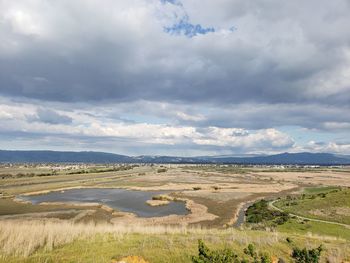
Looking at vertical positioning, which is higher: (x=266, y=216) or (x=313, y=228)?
(x=313, y=228)

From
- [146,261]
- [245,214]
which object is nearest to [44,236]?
[146,261]

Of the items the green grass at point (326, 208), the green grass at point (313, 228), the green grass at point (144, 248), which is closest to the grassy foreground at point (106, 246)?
the green grass at point (144, 248)

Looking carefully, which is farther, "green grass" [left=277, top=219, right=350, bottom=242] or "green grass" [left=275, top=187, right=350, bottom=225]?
"green grass" [left=275, top=187, right=350, bottom=225]

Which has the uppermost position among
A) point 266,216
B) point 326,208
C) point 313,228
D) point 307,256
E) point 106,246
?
point 307,256

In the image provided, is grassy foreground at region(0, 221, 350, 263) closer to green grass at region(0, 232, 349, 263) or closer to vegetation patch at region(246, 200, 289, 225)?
green grass at region(0, 232, 349, 263)

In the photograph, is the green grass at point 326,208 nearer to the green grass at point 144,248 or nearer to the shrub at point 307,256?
the green grass at point 144,248

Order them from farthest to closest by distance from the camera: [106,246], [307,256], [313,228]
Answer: [313,228], [106,246], [307,256]

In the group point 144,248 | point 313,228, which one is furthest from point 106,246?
point 313,228

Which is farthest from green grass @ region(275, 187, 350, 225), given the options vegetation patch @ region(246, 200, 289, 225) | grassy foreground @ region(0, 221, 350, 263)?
grassy foreground @ region(0, 221, 350, 263)

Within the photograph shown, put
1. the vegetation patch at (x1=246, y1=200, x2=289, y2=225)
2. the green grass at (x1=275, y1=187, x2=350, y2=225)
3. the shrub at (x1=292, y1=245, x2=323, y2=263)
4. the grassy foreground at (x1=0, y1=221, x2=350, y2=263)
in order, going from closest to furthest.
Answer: the grassy foreground at (x1=0, y1=221, x2=350, y2=263) < the shrub at (x1=292, y1=245, x2=323, y2=263) < the vegetation patch at (x1=246, y1=200, x2=289, y2=225) < the green grass at (x1=275, y1=187, x2=350, y2=225)

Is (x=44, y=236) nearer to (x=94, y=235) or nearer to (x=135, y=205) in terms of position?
(x=94, y=235)

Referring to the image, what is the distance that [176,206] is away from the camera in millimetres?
71312

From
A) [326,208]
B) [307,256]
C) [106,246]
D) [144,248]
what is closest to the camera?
[307,256]

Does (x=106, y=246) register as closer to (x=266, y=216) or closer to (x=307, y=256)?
(x=307, y=256)
